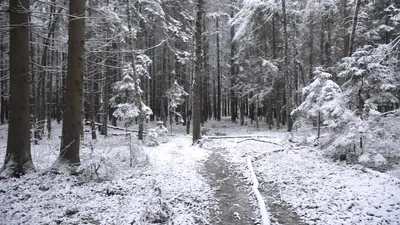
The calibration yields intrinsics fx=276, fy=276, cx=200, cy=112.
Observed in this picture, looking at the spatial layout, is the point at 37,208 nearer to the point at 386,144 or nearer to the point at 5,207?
the point at 5,207

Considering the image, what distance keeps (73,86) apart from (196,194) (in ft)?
15.0

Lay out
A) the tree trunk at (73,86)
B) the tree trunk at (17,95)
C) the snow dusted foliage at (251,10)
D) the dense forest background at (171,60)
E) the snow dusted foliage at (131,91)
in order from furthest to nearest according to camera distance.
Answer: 1. the snow dusted foliage at (251,10)
2. the snow dusted foliage at (131,91)
3. the tree trunk at (73,86)
4. the dense forest background at (171,60)
5. the tree trunk at (17,95)

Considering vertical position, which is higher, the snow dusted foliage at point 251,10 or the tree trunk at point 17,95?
the snow dusted foliage at point 251,10

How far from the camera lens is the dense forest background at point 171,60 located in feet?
24.8

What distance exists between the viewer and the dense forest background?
24.8 feet

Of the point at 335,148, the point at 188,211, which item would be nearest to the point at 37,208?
the point at 188,211

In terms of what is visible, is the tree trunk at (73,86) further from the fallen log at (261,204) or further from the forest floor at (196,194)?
the fallen log at (261,204)

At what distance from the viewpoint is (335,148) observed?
10164mm

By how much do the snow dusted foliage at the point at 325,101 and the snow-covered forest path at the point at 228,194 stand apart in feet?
13.9

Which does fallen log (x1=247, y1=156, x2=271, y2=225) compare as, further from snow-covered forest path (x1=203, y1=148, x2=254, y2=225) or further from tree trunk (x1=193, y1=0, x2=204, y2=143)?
tree trunk (x1=193, y1=0, x2=204, y2=143)

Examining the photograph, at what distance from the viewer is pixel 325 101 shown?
453 inches

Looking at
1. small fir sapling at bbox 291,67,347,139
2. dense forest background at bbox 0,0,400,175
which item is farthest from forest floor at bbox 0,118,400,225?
small fir sapling at bbox 291,67,347,139

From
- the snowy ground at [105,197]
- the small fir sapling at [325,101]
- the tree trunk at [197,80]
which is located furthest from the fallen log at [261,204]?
the tree trunk at [197,80]

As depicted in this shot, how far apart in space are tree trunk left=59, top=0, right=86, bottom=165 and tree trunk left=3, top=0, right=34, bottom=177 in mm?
986
